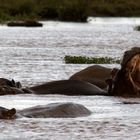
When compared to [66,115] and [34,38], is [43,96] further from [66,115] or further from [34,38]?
[34,38]

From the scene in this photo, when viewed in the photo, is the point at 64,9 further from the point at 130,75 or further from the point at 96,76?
the point at 130,75

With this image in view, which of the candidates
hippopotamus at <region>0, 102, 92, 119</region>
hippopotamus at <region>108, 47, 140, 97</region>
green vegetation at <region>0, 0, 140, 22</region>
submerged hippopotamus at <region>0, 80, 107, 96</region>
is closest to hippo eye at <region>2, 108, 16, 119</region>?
hippopotamus at <region>0, 102, 92, 119</region>

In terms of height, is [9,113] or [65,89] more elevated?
[9,113]

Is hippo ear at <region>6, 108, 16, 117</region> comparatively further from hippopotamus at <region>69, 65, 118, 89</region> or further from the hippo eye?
hippopotamus at <region>69, 65, 118, 89</region>

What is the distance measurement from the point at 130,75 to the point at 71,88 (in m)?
1.45

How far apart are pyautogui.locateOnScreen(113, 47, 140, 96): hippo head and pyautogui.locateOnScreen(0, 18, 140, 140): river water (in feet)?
1.29

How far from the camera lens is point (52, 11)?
7969 centimetres

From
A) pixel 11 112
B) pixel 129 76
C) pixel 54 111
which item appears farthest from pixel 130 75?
pixel 11 112

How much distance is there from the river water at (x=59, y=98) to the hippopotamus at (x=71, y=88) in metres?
0.49

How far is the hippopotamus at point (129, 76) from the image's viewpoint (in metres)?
18.6

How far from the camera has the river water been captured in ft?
43.8

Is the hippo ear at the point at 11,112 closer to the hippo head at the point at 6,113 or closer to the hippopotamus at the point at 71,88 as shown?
the hippo head at the point at 6,113

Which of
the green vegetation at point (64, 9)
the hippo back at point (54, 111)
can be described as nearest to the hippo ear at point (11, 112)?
Answer: the hippo back at point (54, 111)

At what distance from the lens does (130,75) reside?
61.1ft
